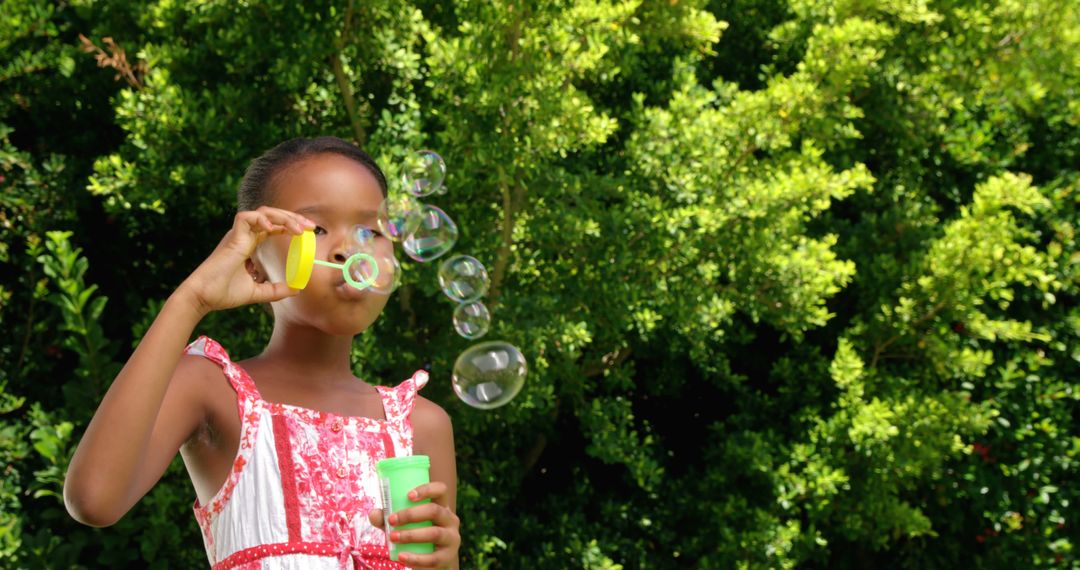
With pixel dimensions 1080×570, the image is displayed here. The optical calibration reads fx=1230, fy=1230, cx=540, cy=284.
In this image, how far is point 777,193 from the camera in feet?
14.6

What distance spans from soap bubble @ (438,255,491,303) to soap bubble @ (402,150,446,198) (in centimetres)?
18

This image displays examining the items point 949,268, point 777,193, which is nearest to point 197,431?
point 777,193

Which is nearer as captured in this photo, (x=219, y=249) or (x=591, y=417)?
(x=219, y=249)

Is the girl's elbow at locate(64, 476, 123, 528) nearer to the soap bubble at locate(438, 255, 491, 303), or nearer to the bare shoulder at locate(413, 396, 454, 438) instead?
the bare shoulder at locate(413, 396, 454, 438)

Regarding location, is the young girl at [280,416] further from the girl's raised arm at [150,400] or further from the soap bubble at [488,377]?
the soap bubble at [488,377]

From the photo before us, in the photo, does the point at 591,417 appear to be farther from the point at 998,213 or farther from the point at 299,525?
the point at 299,525

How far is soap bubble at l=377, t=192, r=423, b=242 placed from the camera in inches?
79.5

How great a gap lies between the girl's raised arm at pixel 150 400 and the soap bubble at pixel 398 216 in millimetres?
329

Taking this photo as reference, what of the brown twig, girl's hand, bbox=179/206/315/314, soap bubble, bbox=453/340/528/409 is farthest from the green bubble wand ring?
the brown twig

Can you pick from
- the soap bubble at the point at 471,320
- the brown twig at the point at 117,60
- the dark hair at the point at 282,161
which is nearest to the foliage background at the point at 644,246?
the brown twig at the point at 117,60

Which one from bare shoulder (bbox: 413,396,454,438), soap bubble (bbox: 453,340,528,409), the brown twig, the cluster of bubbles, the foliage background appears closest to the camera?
the cluster of bubbles

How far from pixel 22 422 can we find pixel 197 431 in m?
3.18

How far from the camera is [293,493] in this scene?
1760 mm

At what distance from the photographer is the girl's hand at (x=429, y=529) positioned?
1.61 meters
